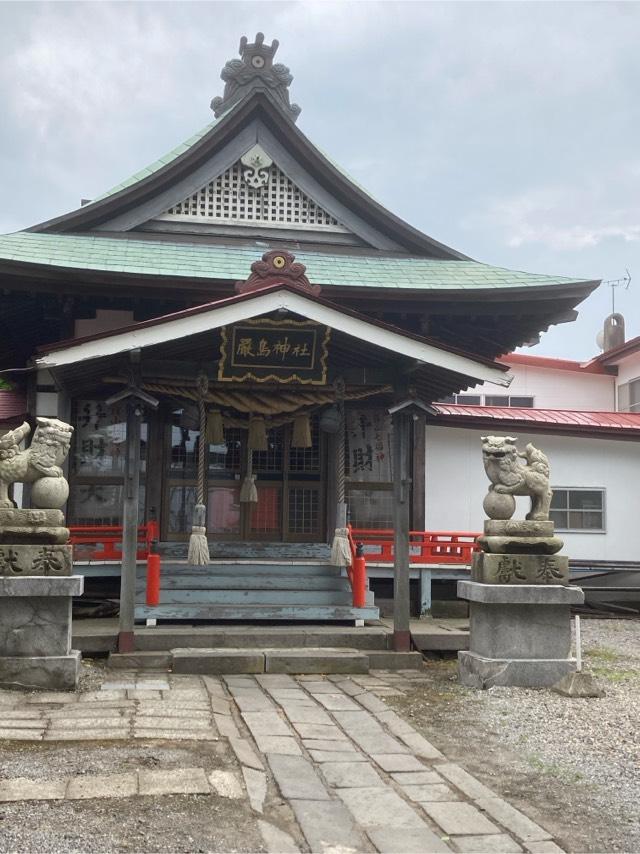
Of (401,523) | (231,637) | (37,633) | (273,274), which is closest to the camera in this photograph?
(37,633)

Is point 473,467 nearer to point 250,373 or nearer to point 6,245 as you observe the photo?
point 250,373

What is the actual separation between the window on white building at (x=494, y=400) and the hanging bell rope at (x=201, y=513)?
48.6 ft

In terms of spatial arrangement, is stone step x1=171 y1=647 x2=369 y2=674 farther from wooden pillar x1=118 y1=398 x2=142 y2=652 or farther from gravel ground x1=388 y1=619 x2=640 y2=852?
gravel ground x1=388 y1=619 x2=640 y2=852

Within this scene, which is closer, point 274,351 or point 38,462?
point 38,462

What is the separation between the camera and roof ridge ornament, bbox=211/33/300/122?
15.5 metres

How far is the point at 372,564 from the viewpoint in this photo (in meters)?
13.3

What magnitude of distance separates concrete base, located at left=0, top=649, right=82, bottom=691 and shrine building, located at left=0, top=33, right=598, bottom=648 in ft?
7.14

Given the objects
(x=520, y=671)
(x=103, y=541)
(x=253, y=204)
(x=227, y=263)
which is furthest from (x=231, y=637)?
(x=253, y=204)

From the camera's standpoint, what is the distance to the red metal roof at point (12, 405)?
14.9 meters

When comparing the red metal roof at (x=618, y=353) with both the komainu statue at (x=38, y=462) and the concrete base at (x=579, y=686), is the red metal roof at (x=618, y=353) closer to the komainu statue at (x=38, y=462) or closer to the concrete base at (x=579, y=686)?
the concrete base at (x=579, y=686)

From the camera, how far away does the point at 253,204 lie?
15.0 metres

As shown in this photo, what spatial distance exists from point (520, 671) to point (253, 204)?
9555 millimetres

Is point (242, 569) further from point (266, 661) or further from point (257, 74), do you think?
point (257, 74)

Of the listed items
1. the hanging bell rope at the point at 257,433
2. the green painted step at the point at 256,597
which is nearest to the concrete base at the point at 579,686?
the green painted step at the point at 256,597
